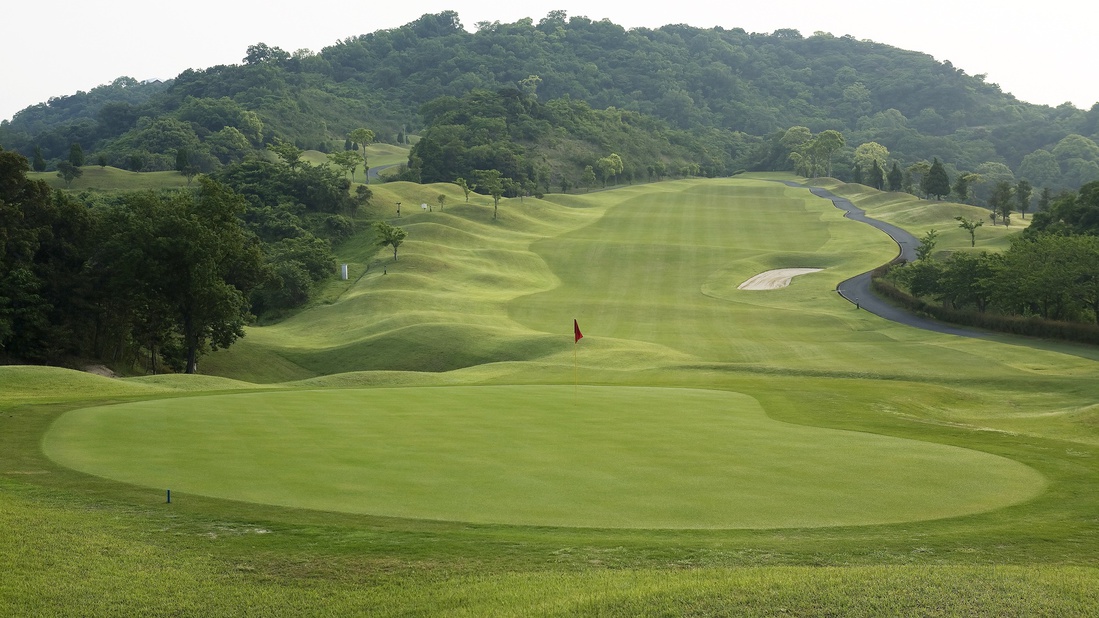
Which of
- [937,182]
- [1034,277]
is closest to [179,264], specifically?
[1034,277]

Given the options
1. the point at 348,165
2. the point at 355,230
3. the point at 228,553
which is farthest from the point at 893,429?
the point at 348,165

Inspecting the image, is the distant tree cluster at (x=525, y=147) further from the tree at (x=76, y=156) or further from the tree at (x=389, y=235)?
the tree at (x=389, y=235)

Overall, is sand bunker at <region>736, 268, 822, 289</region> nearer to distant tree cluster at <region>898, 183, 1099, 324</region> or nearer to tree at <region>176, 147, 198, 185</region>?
distant tree cluster at <region>898, 183, 1099, 324</region>

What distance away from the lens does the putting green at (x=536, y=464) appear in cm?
1559

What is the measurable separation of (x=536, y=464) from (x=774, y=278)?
246ft

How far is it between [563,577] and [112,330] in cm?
4802

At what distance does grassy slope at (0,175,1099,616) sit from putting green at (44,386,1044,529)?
80 cm

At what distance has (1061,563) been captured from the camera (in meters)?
13.0

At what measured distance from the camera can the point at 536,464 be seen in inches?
729

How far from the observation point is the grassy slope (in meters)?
11.1

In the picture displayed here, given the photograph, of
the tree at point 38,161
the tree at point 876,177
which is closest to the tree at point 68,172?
the tree at point 38,161

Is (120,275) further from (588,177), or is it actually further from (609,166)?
(609,166)

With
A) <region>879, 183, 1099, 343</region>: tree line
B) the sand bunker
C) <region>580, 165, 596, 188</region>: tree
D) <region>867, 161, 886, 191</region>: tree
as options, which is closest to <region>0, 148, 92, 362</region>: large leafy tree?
the sand bunker

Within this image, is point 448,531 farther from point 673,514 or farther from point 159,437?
point 159,437
